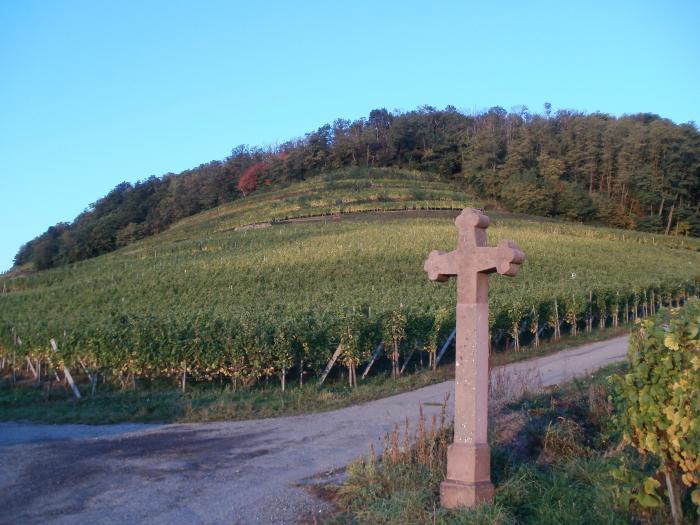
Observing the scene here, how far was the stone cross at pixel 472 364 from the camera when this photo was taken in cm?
740

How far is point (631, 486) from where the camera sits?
22.3ft

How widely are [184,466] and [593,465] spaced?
18.8 ft

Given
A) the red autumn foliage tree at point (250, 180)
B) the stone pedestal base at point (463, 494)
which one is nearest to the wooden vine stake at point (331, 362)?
the stone pedestal base at point (463, 494)

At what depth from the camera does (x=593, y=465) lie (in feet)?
26.9

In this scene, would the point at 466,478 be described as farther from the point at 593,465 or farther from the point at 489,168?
the point at 489,168

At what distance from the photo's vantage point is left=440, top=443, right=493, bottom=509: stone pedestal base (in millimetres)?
7273

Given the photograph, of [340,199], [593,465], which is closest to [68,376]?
[593,465]

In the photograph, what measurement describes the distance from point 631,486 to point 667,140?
87028 millimetres

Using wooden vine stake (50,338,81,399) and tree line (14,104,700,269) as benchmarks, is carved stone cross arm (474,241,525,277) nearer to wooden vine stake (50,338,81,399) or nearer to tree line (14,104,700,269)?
wooden vine stake (50,338,81,399)

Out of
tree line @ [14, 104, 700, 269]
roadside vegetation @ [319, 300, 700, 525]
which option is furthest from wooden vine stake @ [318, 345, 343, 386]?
tree line @ [14, 104, 700, 269]

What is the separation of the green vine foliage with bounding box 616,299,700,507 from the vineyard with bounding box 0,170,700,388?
509 inches

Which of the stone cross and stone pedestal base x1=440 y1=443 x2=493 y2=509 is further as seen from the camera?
the stone cross

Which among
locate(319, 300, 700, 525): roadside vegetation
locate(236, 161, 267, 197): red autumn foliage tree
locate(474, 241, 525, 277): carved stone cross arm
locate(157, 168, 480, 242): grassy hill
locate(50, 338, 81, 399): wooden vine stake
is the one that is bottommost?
locate(50, 338, 81, 399): wooden vine stake

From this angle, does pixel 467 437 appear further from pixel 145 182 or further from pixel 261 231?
pixel 145 182
